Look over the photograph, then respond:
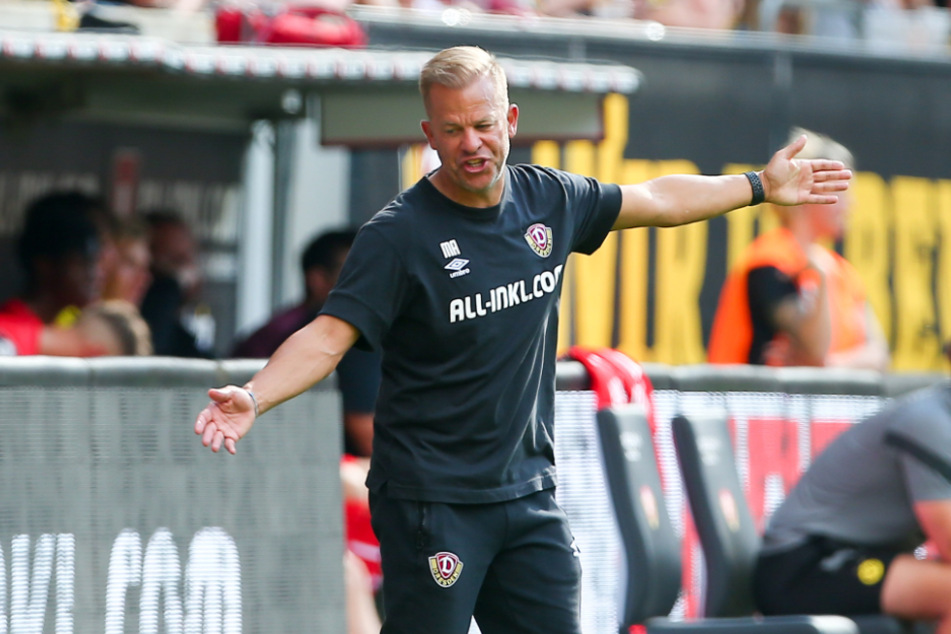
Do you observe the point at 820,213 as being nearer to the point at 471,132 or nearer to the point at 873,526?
the point at 873,526

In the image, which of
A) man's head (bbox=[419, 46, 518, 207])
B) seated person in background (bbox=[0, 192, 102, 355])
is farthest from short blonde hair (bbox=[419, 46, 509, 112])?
seated person in background (bbox=[0, 192, 102, 355])

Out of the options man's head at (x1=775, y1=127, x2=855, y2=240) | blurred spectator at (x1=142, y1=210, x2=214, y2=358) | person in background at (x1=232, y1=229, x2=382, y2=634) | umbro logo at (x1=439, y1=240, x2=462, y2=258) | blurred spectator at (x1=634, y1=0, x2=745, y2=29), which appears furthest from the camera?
blurred spectator at (x1=634, y1=0, x2=745, y2=29)

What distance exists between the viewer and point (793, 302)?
7293mm

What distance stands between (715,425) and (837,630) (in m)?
0.98

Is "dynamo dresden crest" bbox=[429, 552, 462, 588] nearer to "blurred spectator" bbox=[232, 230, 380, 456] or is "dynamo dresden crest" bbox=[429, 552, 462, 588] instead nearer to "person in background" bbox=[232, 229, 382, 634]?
"person in background" bbox=[232, 229, 382, 634]

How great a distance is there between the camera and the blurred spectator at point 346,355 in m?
5.87

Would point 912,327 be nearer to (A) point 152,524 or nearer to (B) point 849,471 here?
(B) point 849,471

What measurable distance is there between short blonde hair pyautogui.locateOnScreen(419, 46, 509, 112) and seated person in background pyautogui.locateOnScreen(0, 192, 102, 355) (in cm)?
307

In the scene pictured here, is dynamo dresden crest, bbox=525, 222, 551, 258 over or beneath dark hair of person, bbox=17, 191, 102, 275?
beneath

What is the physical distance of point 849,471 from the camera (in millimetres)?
6121

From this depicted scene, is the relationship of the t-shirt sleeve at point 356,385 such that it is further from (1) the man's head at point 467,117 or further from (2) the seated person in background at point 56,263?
(1) the man's head at point 467,117

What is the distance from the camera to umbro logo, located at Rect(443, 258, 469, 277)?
4.09 meters

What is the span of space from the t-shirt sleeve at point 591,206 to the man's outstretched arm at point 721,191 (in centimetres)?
4

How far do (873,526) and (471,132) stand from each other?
289 centimetres
